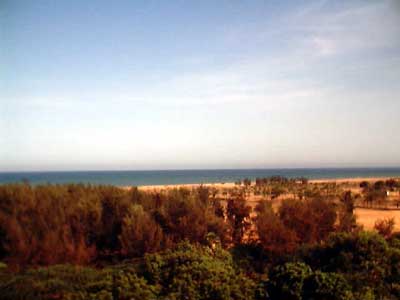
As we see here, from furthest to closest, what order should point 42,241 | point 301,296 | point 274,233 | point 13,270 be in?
point 274,233
point 42,241
point 13,270
point 301,296

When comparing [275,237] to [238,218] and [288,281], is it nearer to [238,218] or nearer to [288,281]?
[238,218]

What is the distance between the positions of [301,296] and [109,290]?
11.4 ft

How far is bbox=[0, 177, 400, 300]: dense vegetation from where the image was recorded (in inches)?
296

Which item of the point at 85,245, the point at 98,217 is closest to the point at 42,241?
the point at 85,245

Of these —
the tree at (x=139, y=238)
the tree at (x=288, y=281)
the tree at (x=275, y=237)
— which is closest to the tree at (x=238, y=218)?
the tree at (x=275, y=237)

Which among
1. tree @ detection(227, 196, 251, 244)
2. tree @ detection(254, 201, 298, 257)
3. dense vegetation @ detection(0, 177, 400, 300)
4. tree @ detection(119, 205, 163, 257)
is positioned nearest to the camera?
dense vegetation @ detection(0, 177, 400, 300)

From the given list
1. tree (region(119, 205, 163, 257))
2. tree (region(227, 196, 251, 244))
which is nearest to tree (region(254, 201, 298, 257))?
tree (region(227, 196, 251, 244))

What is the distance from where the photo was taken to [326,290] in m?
7.42

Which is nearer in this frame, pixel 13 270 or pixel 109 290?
pixel 109 290

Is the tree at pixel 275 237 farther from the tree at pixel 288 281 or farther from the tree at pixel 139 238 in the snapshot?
the tree at pixel 288 281

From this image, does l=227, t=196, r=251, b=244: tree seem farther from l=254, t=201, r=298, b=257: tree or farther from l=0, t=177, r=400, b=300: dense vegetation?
l=254, t=201, r=298, b=257: tree

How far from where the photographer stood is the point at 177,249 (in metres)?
9.62

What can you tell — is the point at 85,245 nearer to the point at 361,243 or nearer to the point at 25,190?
the point at 25,190

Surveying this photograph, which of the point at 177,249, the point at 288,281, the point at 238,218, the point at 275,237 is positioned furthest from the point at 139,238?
the point at 288,281
